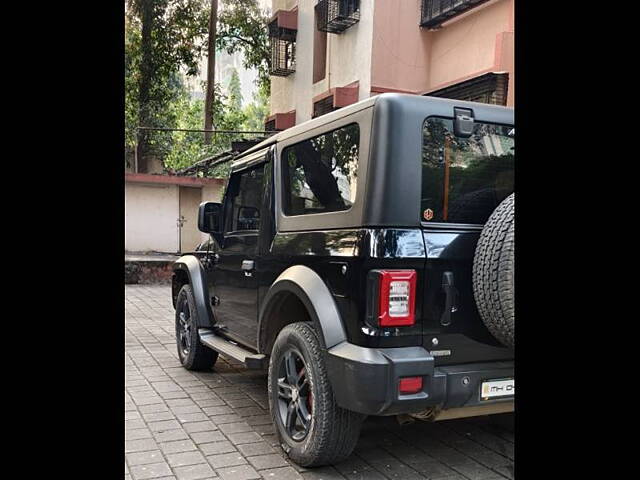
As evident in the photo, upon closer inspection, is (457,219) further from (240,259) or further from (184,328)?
(184,328)

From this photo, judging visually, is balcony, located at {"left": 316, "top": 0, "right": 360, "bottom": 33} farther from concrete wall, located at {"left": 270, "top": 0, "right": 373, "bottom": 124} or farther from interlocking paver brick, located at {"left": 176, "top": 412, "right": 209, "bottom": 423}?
interlocking paver brick, located at {"left": 176, "top": 412, "right": 209, "bottom": 423}

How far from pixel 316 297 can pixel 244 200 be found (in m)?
1.71

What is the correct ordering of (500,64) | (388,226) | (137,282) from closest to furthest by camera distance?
1. (388,226)
2. (500,64)
3. (137,282)

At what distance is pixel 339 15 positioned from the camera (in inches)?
440

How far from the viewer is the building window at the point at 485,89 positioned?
7.31m

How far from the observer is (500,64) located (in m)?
7.36

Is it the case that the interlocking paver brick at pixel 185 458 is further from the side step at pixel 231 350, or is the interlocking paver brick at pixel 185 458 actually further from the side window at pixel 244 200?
the side window at pixel 244 200

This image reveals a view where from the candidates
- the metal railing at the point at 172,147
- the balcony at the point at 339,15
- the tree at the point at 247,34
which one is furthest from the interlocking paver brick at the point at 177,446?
the metal railing at the point at 172,147
